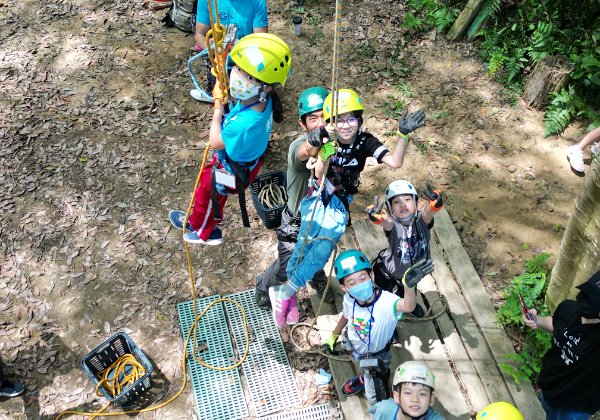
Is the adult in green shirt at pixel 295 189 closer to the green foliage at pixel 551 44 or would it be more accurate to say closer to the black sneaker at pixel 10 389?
the black sneaker at pixel 10 389

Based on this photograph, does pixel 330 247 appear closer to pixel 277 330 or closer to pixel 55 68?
pixel 277 330

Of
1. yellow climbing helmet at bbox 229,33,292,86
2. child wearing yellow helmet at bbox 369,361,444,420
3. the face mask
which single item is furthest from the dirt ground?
yellow climbing helmet at bbox 229,33,292,86

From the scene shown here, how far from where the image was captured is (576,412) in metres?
3.78

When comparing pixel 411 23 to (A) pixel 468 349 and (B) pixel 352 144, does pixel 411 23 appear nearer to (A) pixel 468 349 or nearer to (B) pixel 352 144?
(B) pixel 352 144

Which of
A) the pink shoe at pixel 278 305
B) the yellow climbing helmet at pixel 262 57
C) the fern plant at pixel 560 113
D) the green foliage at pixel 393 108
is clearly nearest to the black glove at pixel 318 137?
the yellow climbing helmet at pixel 262 57

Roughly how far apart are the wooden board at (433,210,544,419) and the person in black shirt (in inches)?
21.8

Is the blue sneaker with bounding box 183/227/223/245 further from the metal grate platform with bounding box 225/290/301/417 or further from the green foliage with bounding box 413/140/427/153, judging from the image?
the green foliage with bounding box 413/140/427/153

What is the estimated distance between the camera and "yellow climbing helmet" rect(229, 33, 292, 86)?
4.23m

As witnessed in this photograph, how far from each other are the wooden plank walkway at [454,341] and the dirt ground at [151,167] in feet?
1.19

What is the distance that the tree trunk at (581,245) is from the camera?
426 centimetres

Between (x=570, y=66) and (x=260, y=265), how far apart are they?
4.56 meters

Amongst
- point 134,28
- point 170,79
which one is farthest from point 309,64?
point 134,28

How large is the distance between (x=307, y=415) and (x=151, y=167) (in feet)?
11.5

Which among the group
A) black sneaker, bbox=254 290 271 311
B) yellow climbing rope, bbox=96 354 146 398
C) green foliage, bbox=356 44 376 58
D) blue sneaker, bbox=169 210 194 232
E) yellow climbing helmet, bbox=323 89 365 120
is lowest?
yellow climbing rope, bbox=96 354 146 398
